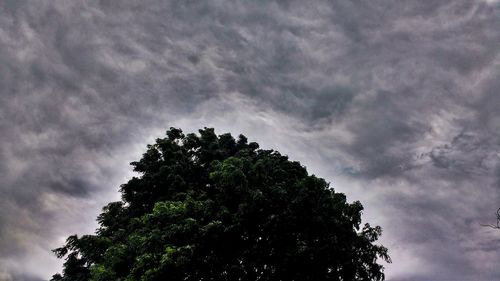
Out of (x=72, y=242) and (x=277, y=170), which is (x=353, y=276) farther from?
(x=72, y=242)

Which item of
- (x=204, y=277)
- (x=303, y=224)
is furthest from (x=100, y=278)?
(x=303, y=224)

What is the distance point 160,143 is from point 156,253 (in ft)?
28.0

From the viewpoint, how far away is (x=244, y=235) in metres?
20.9

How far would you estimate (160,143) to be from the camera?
24984 millimetres

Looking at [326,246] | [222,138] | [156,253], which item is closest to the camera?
[156,253]

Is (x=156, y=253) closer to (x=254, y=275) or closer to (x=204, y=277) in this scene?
(x=204, y=277)

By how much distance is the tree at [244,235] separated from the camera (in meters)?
19.0

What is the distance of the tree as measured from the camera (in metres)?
19.0

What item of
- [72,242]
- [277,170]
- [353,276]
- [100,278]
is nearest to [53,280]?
[72,242]

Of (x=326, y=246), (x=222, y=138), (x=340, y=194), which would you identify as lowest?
(x=326, y=246)

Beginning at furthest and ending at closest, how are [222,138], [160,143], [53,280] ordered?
[53,280] < [222,138] < [160,143]

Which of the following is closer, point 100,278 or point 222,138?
point 100,278

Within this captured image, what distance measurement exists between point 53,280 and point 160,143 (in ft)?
51.7

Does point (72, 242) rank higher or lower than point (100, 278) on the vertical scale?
higher
